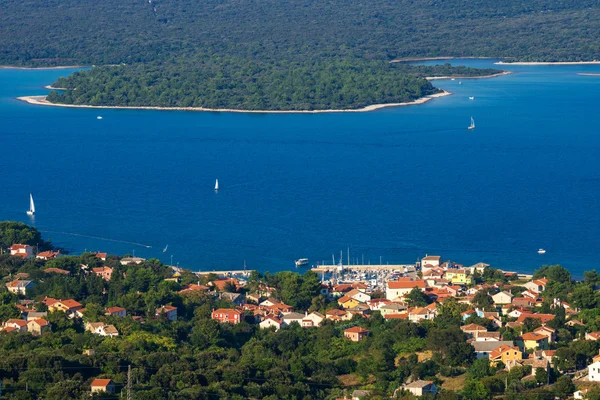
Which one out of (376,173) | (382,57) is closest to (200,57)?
(382,57)

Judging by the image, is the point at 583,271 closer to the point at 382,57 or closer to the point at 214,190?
the point at 214,190

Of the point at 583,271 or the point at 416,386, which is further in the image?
the point at 583,271

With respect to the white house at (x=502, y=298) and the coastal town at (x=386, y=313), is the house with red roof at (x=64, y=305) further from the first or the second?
the white house at (x=502, y=298)

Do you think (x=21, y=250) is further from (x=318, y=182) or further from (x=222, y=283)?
(x=318, y=182)

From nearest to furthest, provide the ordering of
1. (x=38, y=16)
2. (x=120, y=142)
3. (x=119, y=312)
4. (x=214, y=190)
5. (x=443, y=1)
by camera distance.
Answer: (x=119, y=312), (x=214, y=190), (x=120, y=142), (x=38, y=16), (x=443, y=1)

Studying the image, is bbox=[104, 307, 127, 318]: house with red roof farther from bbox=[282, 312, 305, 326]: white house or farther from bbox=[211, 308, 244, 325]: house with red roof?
bbox=[282, 312, 305, 326]: white house

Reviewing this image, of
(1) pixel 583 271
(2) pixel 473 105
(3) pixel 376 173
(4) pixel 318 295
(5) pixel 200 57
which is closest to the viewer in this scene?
(4) pixel 318 295

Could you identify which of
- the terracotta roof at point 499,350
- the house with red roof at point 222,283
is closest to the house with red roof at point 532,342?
the terracotta roof at point 499,350
